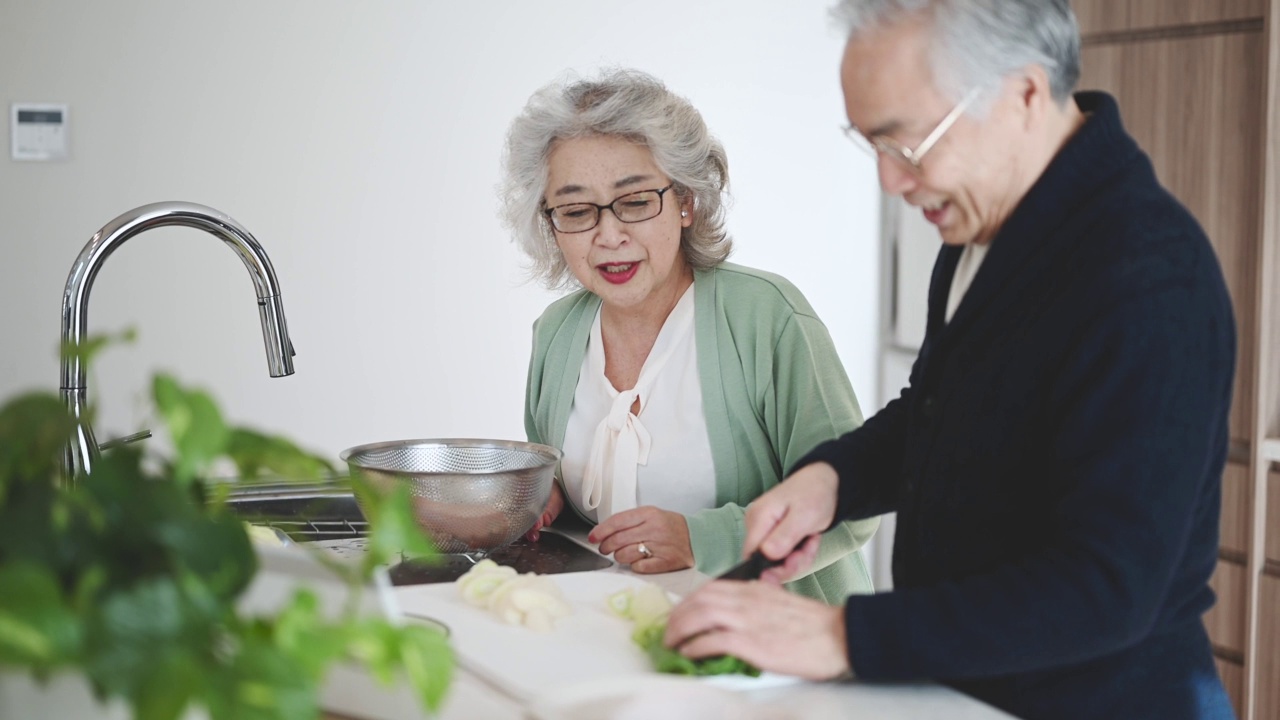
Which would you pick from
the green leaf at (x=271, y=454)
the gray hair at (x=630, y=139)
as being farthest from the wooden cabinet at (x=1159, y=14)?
the green leaf at (x=271, y=454)

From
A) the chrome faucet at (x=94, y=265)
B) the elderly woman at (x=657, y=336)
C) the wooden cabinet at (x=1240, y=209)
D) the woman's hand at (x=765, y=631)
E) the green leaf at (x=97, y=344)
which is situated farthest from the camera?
the wooden cabinet at (x=1240, y=209)

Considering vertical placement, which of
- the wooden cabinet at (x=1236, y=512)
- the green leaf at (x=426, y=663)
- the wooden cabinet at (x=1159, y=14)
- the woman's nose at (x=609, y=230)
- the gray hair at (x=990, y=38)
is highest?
the wooden cabinet at (x=1159, y=14)

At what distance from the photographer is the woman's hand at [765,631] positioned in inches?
39.9

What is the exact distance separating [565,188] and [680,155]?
20 cm

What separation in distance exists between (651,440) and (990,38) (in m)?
0.98

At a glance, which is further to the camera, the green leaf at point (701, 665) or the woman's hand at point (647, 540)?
the woman's hand at point (647, 540)

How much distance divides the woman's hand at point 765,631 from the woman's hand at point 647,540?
51 centimetres

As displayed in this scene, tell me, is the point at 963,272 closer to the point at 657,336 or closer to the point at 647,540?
the point at 647,540

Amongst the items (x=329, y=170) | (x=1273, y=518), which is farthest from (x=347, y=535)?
(x=1273, y=518)

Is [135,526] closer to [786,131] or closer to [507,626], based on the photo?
[507,626]

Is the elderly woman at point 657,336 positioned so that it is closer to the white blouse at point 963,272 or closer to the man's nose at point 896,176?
the white blouse at point 963,272

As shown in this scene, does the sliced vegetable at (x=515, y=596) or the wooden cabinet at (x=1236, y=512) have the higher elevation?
the sliced vegetable at (x=515, y=596)

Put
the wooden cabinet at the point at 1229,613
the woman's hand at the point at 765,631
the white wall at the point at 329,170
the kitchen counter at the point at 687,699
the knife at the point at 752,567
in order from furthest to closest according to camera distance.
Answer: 1. the white wall at the point at 329,170
2. the wooden cabinet at the point at 1229,613
3. the knife at the point at 752,567
4. the woman's hand at the point at 765,631
5. the kitchen counter at the point at 687,699

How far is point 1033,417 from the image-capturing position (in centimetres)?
108
